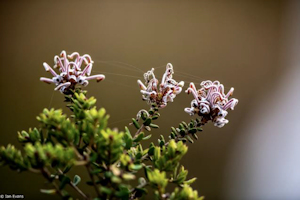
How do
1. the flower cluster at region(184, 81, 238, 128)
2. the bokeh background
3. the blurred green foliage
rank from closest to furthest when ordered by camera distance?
the blurred green foliage < the flower cluster at region(184, 81, 238, 128) < the bokeh background

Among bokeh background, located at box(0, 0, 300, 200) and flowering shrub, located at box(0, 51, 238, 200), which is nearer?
flowering shrub, located at box(0, 51, 238, 200)

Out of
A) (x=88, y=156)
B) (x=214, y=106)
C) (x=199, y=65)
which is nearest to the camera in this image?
(x=88, y=156)

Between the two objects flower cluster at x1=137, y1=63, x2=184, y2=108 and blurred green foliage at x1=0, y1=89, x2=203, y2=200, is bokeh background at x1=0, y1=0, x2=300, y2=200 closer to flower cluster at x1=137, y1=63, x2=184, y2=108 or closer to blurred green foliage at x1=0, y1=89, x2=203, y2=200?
flower cluster at x1=137, y1=63, x2=184, y2=108

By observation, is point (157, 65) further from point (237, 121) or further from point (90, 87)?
point (237, 121)

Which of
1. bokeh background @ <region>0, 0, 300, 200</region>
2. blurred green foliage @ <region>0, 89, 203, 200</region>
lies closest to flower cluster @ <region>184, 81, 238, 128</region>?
blurred green foliage @ <region>0, 89, 203, 200</region>

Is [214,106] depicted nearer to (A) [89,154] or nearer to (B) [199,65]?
(A) [89,154]

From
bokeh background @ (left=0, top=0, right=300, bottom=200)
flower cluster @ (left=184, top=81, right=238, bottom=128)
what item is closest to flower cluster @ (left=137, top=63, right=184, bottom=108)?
flower cluster @ (left=184, top=81, right=238, bottom=128)

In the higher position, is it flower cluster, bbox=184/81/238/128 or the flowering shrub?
flower cluster, bbox=184/81/238/128

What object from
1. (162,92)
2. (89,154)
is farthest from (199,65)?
(89,154)

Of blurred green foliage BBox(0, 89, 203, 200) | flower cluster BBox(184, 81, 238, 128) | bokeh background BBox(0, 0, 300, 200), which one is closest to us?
blurred green foliage BBox(0, 89, 203, 200)
